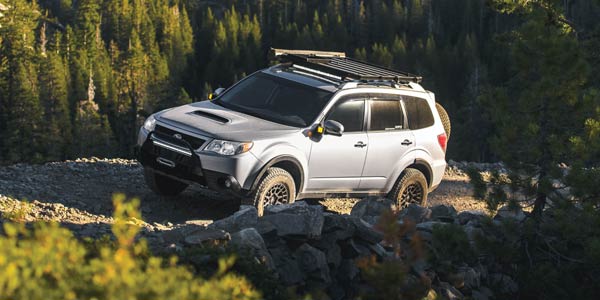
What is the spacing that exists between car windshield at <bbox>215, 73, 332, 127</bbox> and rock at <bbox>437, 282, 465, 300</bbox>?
286cm

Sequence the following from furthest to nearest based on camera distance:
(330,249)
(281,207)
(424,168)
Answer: (424,168), (281,207), (330,249)

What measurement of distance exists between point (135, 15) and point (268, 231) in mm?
147943

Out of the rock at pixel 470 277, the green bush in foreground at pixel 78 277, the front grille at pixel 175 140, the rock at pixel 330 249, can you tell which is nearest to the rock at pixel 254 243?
the rock at pixel 330 249

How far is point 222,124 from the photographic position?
11531 mm

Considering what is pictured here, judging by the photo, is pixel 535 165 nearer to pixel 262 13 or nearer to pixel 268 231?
pixel 268 231

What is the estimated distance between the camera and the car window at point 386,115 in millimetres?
12523

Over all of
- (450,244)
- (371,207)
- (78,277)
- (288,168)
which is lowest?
(371,207)

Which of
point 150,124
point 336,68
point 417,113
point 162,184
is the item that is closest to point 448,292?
point 417,113

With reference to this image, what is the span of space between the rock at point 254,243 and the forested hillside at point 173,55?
64012 mm

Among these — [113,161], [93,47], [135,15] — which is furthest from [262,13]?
[113,161]

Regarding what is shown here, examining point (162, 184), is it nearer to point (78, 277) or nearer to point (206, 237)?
point (206, 237)

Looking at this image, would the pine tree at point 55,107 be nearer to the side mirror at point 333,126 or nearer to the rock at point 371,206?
the rock at point 371,206

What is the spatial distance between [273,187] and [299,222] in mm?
1918

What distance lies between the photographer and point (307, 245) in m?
9.54
